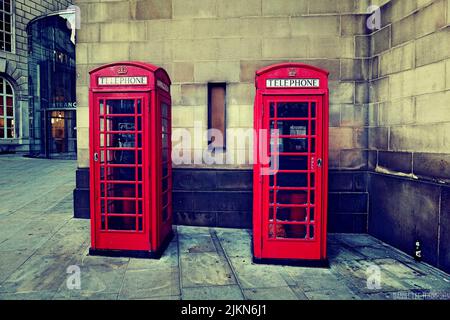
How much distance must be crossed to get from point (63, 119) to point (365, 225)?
1826 centimetres

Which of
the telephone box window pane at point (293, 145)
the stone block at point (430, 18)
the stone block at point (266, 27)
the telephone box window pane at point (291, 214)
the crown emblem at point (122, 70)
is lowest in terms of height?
the telephone box window pane at point (291, 214)

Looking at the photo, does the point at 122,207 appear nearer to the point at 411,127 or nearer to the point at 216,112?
the point at 216,112

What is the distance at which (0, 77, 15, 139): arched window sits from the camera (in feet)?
57.9

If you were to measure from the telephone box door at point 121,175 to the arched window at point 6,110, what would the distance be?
17984 mm

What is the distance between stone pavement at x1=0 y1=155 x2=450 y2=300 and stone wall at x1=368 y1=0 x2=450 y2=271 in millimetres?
502

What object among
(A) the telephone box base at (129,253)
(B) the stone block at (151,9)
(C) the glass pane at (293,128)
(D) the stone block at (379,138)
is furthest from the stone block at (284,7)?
(A) the telephone box base at (129,253)

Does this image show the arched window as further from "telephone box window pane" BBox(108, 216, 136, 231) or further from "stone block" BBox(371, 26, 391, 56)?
"stone block" BBox(371, 26, 391, 56)

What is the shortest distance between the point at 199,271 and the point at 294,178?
1948 millimetres

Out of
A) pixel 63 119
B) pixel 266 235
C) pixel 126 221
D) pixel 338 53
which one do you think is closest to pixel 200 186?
pixel 126 221

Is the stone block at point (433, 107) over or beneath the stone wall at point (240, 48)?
beneath

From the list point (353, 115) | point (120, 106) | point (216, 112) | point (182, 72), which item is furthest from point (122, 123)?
point (353, 115)

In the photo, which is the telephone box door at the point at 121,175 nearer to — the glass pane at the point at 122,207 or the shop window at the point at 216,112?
the glass pane at the point at 122,207

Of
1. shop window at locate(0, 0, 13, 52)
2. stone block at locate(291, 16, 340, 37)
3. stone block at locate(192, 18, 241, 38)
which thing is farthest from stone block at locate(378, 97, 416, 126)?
shop window at locate(0, 0, 13, 52)

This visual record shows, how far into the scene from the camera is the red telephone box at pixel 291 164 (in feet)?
12.6
